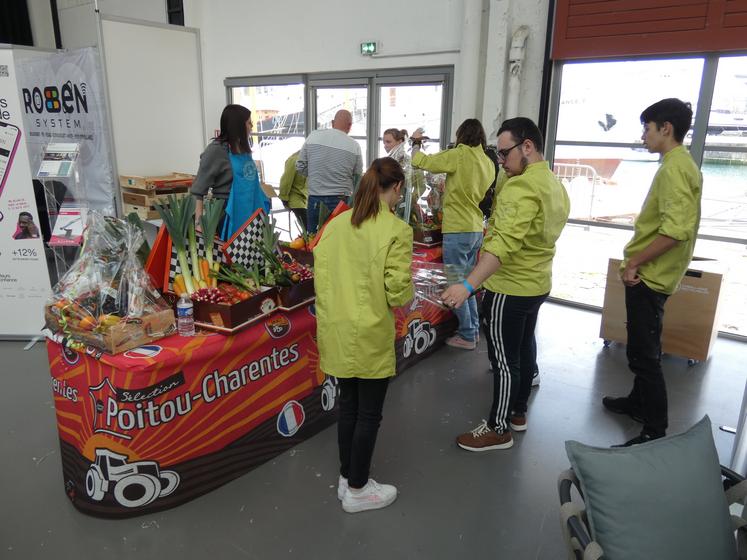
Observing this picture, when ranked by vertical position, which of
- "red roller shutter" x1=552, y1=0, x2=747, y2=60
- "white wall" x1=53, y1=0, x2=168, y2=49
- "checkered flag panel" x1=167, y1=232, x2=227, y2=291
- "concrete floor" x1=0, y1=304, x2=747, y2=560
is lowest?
"concrete floor" x1=0, y1=304, x2=747, y2=560

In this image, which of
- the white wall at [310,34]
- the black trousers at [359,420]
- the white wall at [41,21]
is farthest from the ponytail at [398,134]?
the white wall at [41,21]

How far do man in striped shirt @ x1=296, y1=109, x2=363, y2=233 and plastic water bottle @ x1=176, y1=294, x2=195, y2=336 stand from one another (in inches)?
84.5

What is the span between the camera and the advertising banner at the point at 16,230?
3.61 metres

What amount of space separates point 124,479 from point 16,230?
2510 mm

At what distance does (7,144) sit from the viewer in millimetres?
3646

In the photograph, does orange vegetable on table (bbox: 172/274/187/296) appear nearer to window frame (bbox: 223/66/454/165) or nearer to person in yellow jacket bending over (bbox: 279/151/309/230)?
person in yellow jacket bending over (bbox: 279/151/309/230)

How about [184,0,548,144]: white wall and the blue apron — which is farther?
[184,0,548,144]: white wall

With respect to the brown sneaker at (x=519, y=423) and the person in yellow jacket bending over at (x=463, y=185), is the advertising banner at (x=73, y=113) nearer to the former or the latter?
the person in yellow jacket bending over at (x=463, y=185)

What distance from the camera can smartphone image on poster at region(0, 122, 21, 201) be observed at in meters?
3.63

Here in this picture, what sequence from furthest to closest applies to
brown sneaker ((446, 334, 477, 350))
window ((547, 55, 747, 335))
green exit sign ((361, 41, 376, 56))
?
green exit sign ((361, 41, 376, 56)) < window ((547, 55, 747, 335)) < brown sneaker ((446, 334, 477, 350))

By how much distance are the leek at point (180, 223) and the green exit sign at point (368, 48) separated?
402 centimetres

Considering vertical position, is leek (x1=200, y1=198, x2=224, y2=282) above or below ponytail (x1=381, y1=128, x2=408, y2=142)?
below

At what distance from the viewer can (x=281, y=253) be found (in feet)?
9.47

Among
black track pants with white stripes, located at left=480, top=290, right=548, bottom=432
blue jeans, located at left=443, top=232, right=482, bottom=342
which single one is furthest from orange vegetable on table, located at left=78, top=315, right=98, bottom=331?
blue jeans, located at left=443, top=232, right=482, bottom=342
